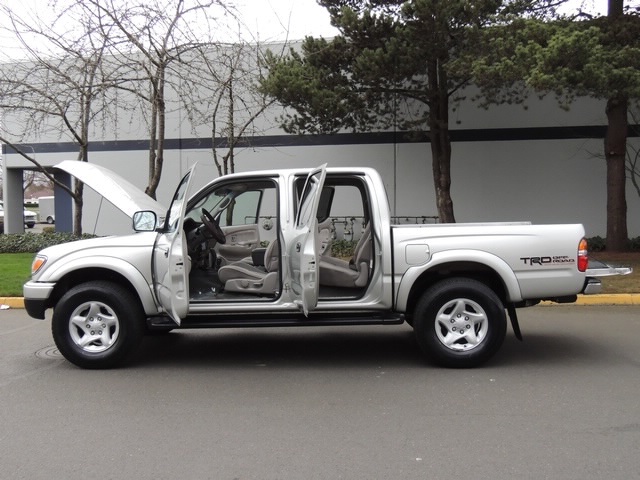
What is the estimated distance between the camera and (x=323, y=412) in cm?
496

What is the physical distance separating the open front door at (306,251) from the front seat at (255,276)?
0.34 metres

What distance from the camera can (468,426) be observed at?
459 centimetres

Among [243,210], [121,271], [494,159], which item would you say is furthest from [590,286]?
[494,159]

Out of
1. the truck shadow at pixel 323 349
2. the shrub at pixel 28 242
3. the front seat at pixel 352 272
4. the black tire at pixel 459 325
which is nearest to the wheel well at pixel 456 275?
the black tire at pixel 459 325

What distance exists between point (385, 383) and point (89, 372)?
2948mm

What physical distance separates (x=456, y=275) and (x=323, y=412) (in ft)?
7.14

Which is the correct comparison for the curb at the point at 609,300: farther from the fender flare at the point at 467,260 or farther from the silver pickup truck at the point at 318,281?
the fender flare at the point at 467,260

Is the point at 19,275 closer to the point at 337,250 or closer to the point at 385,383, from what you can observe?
the point at 337,250

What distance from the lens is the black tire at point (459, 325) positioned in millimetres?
6031

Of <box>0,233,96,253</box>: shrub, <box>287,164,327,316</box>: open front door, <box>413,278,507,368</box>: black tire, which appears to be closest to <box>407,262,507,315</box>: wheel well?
<box>413,278,507,368</box>: black tire

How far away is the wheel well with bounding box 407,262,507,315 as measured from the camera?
242 inches

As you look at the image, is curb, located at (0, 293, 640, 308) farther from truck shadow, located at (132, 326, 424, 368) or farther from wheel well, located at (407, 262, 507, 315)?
wheel well, located at (407, 262, 507, 315)

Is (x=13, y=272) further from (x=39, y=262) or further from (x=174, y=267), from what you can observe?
(x=174, y=267)

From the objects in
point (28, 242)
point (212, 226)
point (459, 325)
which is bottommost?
point (459, 325)
